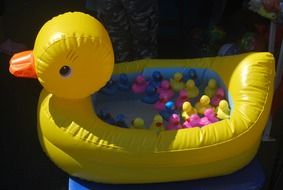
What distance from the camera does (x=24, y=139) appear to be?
2.41m

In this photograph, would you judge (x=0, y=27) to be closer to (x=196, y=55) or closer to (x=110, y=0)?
(x=110, y=0)

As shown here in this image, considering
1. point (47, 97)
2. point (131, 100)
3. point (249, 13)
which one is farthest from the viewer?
point (249, 13)

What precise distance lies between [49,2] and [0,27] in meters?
0.39

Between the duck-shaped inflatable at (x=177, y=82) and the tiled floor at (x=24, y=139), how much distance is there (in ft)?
1.54

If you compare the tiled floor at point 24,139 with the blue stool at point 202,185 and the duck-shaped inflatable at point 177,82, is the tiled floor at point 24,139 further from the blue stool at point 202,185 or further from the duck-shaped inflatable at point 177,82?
the duck-shaped inflatable at point 177,82

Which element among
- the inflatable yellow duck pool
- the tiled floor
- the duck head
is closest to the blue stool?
the inflatable yellow duck pool

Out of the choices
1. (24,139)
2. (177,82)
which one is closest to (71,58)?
(177,82)

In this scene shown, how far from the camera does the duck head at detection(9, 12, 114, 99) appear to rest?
5.72 ft

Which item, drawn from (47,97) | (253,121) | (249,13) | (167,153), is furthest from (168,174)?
(249,13)

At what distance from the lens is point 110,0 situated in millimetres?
2445

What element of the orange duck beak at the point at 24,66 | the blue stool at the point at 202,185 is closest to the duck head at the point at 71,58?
the orange duck beak at the point at 24,66

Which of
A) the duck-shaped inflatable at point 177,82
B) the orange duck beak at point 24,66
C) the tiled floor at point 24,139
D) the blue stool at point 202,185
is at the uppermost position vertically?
the orange duck beak at point 24,66

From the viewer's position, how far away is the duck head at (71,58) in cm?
174

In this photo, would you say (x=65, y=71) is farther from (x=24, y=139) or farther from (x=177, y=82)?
(x=24, y=139)
